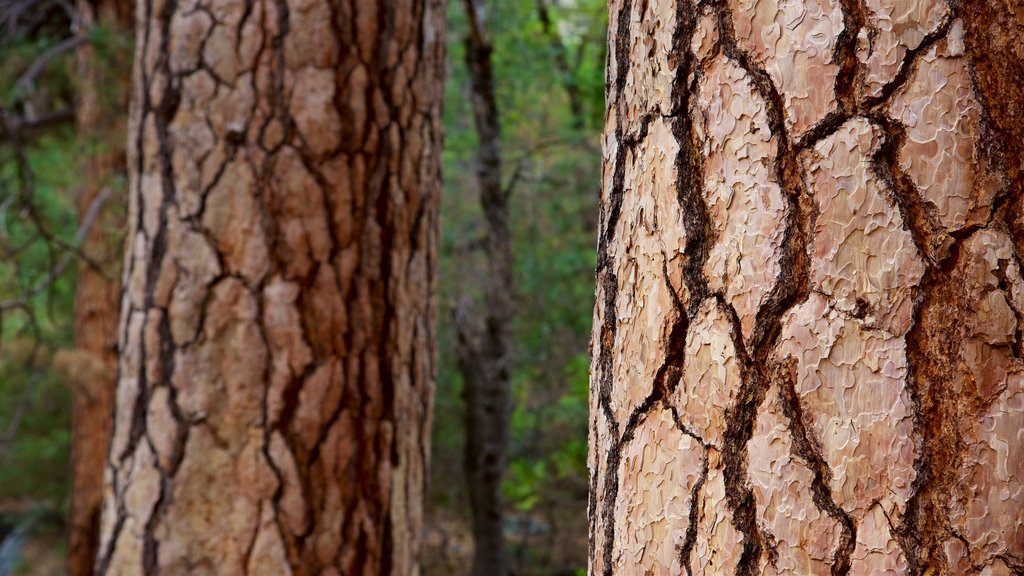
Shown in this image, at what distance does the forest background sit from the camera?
591 cm

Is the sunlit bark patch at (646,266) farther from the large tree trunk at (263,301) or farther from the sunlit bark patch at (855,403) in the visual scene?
the large tree trunk at (263,301)

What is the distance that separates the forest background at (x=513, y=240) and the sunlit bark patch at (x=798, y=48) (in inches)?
170

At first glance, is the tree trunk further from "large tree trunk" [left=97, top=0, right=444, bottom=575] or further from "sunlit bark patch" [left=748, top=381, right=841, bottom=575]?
"sunlit bark patch" [left=748, top=381, right=841, bottom=575]

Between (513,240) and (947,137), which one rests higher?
(513,240)

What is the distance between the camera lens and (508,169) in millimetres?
7832

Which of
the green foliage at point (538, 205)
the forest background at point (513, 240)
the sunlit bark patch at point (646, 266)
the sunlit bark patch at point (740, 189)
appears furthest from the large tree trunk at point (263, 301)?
the green foliage at point (538, 205)

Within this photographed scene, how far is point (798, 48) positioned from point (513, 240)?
6.90 meters

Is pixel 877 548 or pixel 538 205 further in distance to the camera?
pixel 538 205

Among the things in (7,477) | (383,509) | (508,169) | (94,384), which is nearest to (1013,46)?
(383,509)

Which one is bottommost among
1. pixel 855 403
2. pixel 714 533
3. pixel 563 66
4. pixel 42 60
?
pixel 714 533

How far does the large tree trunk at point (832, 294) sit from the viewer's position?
2.11 feet

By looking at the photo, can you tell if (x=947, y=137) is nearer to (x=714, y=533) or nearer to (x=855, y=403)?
(x=855, y=403)

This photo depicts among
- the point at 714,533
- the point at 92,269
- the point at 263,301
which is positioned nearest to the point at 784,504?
the point at 714,533

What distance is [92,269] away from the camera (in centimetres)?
462
